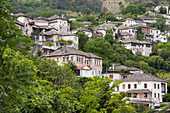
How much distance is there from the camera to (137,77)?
214 feet

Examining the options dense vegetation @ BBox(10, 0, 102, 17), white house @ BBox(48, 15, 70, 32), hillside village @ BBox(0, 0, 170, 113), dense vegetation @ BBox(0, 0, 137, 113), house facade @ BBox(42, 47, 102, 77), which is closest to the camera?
dense vegetation @ BBox(0, 0, 137, 113)

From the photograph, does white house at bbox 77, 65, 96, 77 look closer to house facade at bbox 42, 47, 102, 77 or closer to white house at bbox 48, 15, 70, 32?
house facade at bbox 42, 47, 102, 77

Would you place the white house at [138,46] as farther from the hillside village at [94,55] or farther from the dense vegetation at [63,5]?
the dense vegetation at [63,5]

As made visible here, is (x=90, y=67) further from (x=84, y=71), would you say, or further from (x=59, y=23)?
(x=59, y=23)

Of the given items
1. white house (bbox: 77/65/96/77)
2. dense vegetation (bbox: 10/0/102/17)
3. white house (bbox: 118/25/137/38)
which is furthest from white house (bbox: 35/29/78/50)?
dense vegetation (bbox: 10/0/102/17)

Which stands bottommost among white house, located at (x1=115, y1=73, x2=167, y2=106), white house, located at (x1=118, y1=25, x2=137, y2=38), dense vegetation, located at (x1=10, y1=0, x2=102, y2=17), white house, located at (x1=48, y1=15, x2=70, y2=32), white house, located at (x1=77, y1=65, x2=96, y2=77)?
white house, located at (x1=115, y1=73, x2=167, y2=106)

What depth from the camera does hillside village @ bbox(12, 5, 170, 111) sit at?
63.3 metres

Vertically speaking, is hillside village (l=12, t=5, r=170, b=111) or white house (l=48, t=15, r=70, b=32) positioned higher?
white house (l=48, t=15, r=70, b=32)

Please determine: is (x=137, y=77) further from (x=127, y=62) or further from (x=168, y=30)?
(x=168, y=30)

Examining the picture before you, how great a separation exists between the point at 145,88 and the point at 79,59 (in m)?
14.3

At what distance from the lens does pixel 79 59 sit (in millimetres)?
70000

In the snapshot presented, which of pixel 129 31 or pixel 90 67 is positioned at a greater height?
pixel 129 31

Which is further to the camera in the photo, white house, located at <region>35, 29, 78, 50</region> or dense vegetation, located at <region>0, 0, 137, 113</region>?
white house, located at <region>35, 29, 78, 50</region>

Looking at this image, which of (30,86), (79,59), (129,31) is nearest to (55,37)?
(79,59)
